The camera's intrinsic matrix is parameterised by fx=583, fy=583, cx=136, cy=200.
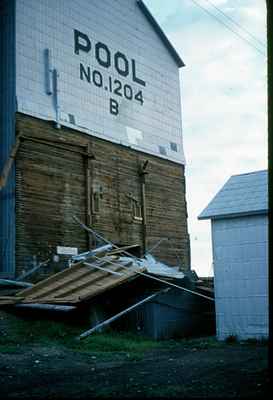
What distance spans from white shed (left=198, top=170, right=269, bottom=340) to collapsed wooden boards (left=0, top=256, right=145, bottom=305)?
292 cm

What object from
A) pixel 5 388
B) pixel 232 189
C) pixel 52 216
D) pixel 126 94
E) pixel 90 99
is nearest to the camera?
pixel 5 388

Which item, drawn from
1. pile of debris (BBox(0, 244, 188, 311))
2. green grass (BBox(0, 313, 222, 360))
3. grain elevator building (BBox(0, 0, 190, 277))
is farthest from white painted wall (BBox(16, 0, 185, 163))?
green grass (BBox(0, 313, 222, 360))

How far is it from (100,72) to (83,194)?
6.11 meters

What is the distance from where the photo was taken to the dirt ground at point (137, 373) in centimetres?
862

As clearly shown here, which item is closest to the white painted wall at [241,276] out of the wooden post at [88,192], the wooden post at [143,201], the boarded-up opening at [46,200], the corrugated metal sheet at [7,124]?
the boarded-up opening at [46,200]

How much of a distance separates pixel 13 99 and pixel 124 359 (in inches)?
520

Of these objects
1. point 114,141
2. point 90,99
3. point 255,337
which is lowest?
point 255,337

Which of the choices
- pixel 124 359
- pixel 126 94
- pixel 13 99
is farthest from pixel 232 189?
pixel 126 94

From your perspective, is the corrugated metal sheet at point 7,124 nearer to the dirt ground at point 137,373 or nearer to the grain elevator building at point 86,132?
the grain elevator building at point 86,132

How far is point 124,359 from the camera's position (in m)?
13.1

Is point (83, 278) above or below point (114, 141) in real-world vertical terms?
below

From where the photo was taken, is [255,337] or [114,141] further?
[114,141]

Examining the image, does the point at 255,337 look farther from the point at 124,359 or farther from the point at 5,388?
the point at 5,388

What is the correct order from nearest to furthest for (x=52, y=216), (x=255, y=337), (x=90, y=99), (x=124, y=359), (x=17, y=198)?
(x=124, y=359) < (x=255, y=337) < (x=17, y=198) < (x=52, y=216) < (x=90, y=99)
